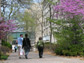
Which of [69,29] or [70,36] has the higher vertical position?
[69,29]

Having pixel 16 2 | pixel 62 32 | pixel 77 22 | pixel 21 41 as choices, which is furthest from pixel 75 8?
pixel 16 2

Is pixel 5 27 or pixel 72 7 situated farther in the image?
pixel 72 7

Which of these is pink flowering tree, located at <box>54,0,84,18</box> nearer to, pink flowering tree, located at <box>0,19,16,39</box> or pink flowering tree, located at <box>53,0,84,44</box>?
pink flowering tree, located at <box>53,0,84,44</box>

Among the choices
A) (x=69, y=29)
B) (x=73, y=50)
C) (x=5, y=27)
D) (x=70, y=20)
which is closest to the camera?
(x=5, y=27)

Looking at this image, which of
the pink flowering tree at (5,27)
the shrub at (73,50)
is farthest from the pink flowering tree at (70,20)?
the pink flowering tree at (5,27)

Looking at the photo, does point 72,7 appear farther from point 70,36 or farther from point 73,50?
point 73,50

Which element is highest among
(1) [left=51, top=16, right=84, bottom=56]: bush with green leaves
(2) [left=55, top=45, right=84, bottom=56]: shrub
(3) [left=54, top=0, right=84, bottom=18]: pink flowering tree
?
(3) [left=54, top=0, right=84, bottom=18]: pink flowering tree

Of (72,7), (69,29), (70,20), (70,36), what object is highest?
(72,7)

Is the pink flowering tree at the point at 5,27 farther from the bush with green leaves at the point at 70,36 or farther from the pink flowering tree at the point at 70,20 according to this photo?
the bush with green leaves at the point at 70,36

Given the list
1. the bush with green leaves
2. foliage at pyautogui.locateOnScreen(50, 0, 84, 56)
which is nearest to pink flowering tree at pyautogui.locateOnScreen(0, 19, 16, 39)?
foliage at pyautogui.locateOnScreen(50, 0, 84, 56)

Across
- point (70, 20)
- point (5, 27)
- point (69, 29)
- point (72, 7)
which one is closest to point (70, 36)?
point (69, 29)

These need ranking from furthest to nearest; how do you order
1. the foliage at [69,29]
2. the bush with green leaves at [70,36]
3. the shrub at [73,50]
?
the bush with green leaves at [70,36] → the shrub at [73,50] → the foliage at [69,29]

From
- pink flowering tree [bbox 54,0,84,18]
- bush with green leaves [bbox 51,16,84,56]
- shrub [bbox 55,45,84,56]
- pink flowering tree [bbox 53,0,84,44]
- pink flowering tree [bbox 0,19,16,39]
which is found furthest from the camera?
bush with green leaves [bbox 51,16,84,56]

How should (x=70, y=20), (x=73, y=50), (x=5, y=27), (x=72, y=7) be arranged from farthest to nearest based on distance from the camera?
1. (x=70, y=20)
2. (x=73, y=50)
3. (x=72, y=7)
4. (x=5, y=27)
